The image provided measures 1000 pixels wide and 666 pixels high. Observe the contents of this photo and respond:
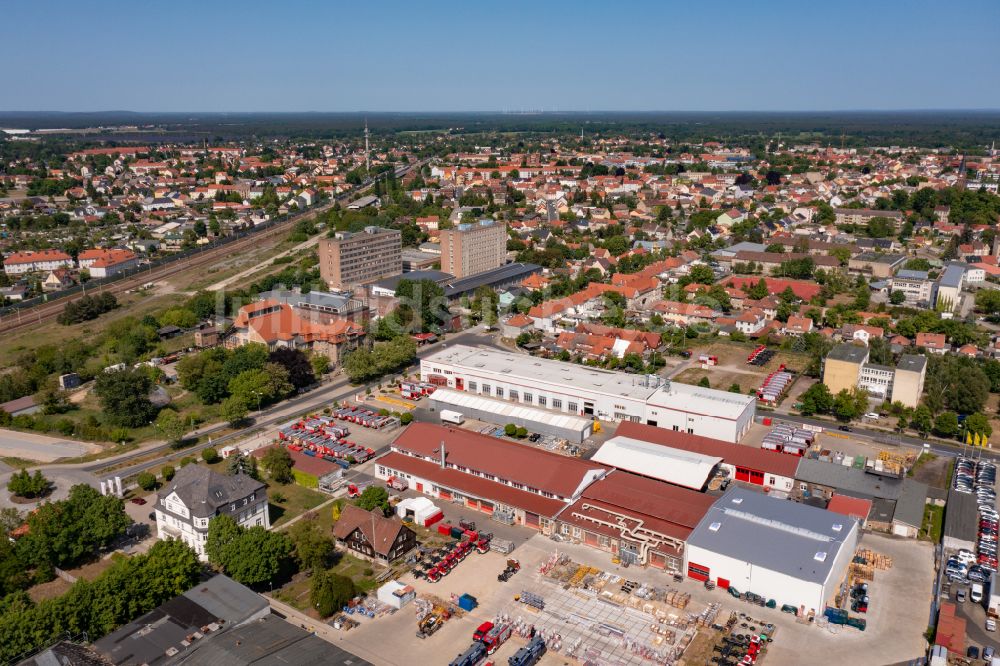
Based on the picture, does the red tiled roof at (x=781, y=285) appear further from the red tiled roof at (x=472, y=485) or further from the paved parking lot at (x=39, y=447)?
the paved parking lot at (x=39, y=447)

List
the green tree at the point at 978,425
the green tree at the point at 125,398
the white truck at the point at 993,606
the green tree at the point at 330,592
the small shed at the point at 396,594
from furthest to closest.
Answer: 1. the green tree at the point at 125,398
2. the green tree at the point at 978,425
3. the small shed at the point at 396,594
4. the green tree at the point at 330,592
5. the white truck at the point at 993,606

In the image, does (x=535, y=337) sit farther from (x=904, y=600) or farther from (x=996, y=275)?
(x=996, y=275)

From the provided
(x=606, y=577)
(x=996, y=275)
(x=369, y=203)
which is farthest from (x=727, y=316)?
(x=369, y=203)

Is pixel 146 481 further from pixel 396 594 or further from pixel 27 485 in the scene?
pixel 396 594

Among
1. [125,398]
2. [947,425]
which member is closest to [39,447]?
[125,398]

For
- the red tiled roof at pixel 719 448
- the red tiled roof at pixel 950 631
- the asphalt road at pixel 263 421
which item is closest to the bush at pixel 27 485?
the asphalt road at pixel 263 421

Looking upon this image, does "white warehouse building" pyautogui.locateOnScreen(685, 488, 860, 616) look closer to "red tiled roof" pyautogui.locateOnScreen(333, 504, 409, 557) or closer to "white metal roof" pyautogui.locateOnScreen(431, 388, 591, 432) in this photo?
"red tiled roof" pyautogui.locateOnScreen(333, 504, 409, 557)
